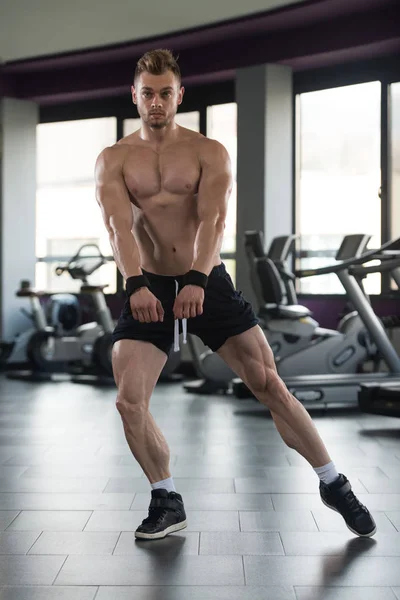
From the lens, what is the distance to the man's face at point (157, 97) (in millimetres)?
2498

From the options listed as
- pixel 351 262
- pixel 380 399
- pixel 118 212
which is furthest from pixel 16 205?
pixel 118 212

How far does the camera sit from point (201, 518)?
2.84 meters

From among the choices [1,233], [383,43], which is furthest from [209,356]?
[1,233]

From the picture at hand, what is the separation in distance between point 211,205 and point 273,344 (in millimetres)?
4043

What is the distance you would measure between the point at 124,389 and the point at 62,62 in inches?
283

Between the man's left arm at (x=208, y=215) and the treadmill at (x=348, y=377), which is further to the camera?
the treadmill at (x=348, y=377)

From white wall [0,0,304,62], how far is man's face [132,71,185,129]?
15.4ft

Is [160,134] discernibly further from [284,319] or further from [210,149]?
[284,319]

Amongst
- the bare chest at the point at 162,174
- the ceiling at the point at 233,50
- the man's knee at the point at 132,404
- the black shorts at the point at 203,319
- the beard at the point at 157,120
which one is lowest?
the man's knee at the point at 132,404

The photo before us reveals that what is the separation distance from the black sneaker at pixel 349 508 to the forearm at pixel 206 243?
79 centimetres

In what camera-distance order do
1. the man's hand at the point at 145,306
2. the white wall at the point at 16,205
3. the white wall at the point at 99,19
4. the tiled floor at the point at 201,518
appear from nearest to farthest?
the tiled floor at the point at 201,518, the man's hand at the point at 145,306, the white wall at the point at 99,19, the white wall at the point at 16,205

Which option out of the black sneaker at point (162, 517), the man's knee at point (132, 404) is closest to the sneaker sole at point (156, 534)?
the black sneaker at point (162, 517)

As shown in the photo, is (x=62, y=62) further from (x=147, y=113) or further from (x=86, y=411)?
(x=147, y=113)

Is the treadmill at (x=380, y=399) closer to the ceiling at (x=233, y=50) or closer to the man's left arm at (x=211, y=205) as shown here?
the man's left arm at (x=211, y=205)
